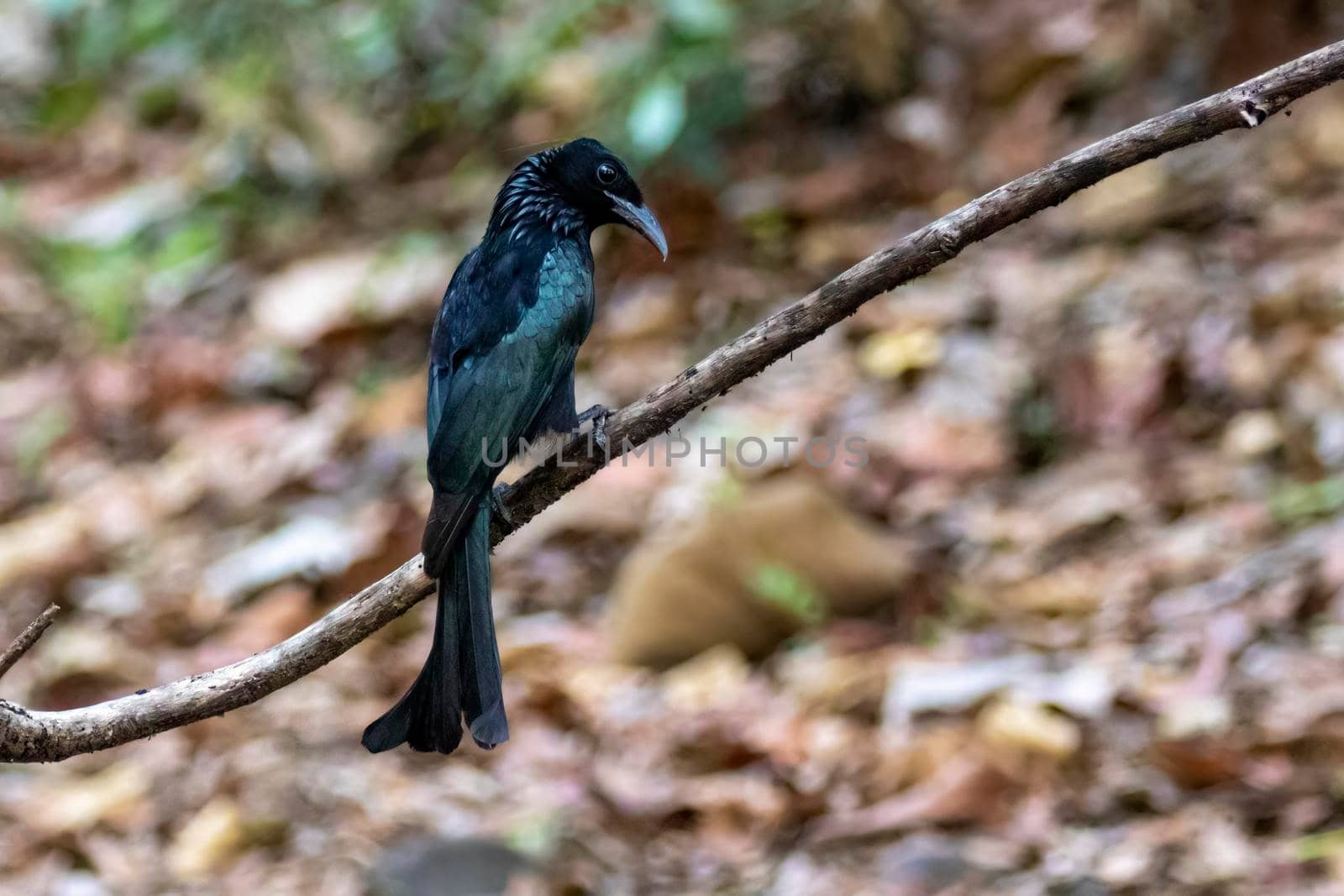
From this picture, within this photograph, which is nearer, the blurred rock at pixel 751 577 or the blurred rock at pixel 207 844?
the blurred rock at pixel 207 844

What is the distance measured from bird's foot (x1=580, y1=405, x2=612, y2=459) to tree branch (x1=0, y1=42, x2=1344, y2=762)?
0.02 m

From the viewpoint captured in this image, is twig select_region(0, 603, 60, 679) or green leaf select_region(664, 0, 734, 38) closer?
twig select_region(0, 603, 60, 679)

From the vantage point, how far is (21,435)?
24.3ft

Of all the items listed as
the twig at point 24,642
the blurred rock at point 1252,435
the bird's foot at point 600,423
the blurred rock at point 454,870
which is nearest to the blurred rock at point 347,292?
the blurred rock at point 454,870

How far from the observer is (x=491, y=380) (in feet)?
9.25

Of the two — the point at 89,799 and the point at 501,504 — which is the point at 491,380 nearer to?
the point at 501,504

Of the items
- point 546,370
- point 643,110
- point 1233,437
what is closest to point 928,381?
point 1233,437

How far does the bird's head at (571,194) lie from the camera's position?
3053 millimetres

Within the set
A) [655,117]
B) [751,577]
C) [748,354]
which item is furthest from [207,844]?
[655,117]

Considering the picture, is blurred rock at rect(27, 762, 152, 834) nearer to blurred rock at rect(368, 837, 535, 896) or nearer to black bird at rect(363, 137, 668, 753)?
blurred rock at rect(368, 837, 535, 896)

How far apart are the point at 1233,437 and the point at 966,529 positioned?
994 mm

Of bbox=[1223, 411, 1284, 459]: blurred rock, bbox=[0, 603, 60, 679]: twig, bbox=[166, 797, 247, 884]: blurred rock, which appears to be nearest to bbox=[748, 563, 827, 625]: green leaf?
bbox=[1223, 411, 1284, 459]: blurred rock

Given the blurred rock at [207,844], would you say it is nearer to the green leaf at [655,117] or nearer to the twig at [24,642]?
the twig at [24,642]

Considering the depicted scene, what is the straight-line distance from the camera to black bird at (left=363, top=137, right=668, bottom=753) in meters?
2.53
